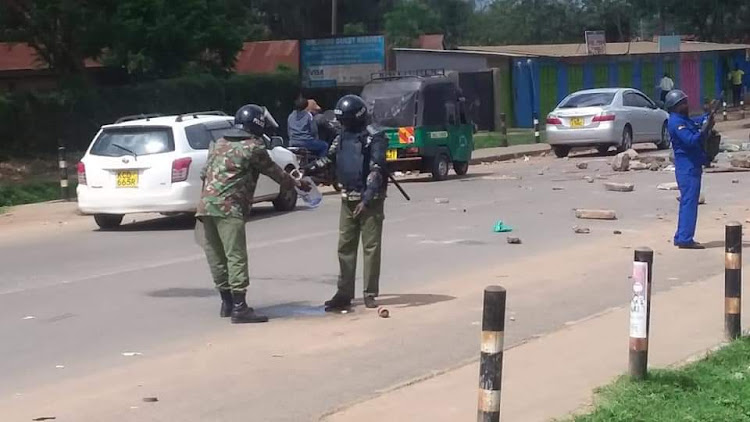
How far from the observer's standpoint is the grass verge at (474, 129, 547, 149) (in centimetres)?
3472

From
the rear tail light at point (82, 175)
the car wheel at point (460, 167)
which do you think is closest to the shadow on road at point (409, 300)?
the rear tail light at point (82, 175)

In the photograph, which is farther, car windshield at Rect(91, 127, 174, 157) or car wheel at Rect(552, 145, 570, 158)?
car wheel at Rect(552, 145, 570, 158)

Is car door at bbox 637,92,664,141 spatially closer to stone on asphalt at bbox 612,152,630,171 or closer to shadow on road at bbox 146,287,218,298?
stone on asphalt at bbox 612,152,630,171

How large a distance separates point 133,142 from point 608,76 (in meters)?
30.4

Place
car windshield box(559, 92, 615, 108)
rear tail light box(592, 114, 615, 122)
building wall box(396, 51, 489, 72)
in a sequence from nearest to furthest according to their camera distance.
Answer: rear tail light box(592, 114, 615, 122) → car windshield box(559, 92, 615, 108) → building wall box(396, 51, 489, 72)

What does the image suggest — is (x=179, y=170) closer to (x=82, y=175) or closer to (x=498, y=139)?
(x=82, y=175)

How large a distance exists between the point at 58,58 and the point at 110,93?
5.92ft

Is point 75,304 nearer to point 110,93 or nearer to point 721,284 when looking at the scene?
point 721,284

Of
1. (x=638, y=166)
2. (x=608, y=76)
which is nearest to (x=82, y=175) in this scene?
(x=638, y=166)

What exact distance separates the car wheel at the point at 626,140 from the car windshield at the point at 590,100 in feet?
2.49

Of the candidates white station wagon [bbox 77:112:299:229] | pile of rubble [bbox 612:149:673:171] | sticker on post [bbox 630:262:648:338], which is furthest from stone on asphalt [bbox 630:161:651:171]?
sticker on post [bbox 630:262:648:338]

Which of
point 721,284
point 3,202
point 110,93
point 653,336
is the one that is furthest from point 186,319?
point 110,93

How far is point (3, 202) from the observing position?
76.7 ft

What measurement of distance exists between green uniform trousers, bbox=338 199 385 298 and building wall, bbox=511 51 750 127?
104ft
